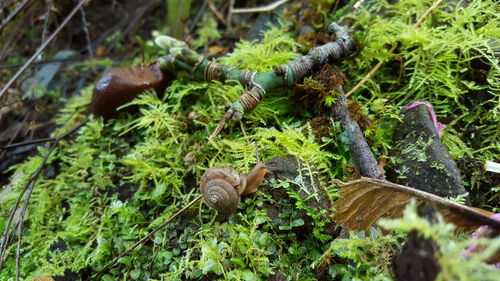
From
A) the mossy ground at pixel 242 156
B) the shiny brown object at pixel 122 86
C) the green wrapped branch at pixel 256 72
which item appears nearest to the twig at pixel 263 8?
the mossy ground at pixel 242 156

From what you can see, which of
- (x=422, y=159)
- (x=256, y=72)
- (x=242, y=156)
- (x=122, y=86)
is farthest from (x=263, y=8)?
(x=422, y=159)

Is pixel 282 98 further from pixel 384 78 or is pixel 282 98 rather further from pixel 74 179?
pixel 74 179

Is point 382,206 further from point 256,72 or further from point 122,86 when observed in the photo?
point 122,86

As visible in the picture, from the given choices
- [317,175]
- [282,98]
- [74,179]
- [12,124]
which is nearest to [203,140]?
[282,98]

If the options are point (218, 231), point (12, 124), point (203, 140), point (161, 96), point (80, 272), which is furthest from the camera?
point (12, 124)

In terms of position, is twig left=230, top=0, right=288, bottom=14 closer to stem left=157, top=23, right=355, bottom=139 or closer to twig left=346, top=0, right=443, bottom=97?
stem left=157, top=23, right=355, bottom=139

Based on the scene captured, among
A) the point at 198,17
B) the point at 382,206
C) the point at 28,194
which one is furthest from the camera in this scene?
the point at 198,17
